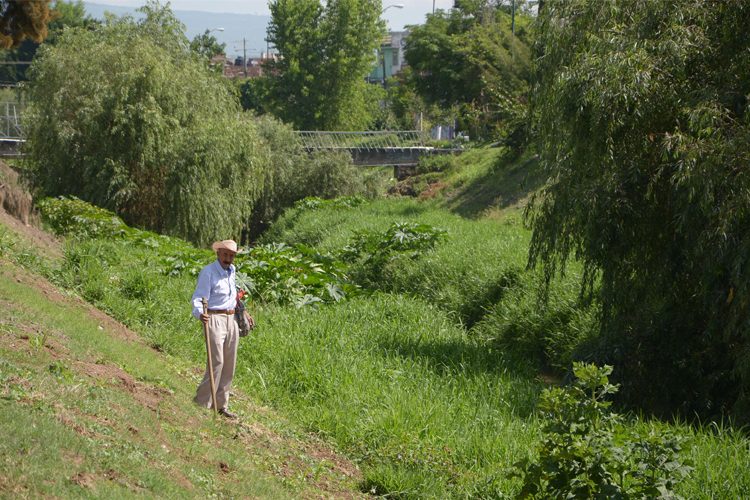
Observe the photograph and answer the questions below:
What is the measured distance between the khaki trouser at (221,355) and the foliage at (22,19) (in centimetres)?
1674

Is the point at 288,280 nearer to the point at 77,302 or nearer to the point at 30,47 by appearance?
the point at 77,302

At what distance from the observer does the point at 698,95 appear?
12930mm

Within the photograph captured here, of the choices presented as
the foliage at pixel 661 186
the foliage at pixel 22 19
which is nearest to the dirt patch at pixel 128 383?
the foliage at pixel 661 186

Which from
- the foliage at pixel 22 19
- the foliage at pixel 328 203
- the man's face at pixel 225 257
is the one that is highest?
the foliage at pixel 22 19

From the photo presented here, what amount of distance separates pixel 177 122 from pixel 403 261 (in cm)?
858

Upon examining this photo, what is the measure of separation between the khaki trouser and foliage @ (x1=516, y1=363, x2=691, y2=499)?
11.8 ft

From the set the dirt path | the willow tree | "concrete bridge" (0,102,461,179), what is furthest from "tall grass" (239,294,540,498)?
"concrete bridge" (0,102,461,179)

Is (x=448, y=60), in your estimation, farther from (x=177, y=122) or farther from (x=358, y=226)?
(x=177, y=122)

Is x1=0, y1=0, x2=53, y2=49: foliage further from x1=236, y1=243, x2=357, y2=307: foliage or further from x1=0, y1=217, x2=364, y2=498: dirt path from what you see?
x1=0, y1=217, x2=364, y2=498: dirt path

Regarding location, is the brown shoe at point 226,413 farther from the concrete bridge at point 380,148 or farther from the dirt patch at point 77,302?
the concrete bridge at point 380,148

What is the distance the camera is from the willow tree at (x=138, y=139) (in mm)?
26844

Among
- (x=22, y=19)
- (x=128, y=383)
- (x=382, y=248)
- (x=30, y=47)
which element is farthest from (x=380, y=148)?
(x=30, y=47)

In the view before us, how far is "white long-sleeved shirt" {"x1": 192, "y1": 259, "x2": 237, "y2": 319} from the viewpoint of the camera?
9977 mm

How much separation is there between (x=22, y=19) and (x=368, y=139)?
30457 mm
